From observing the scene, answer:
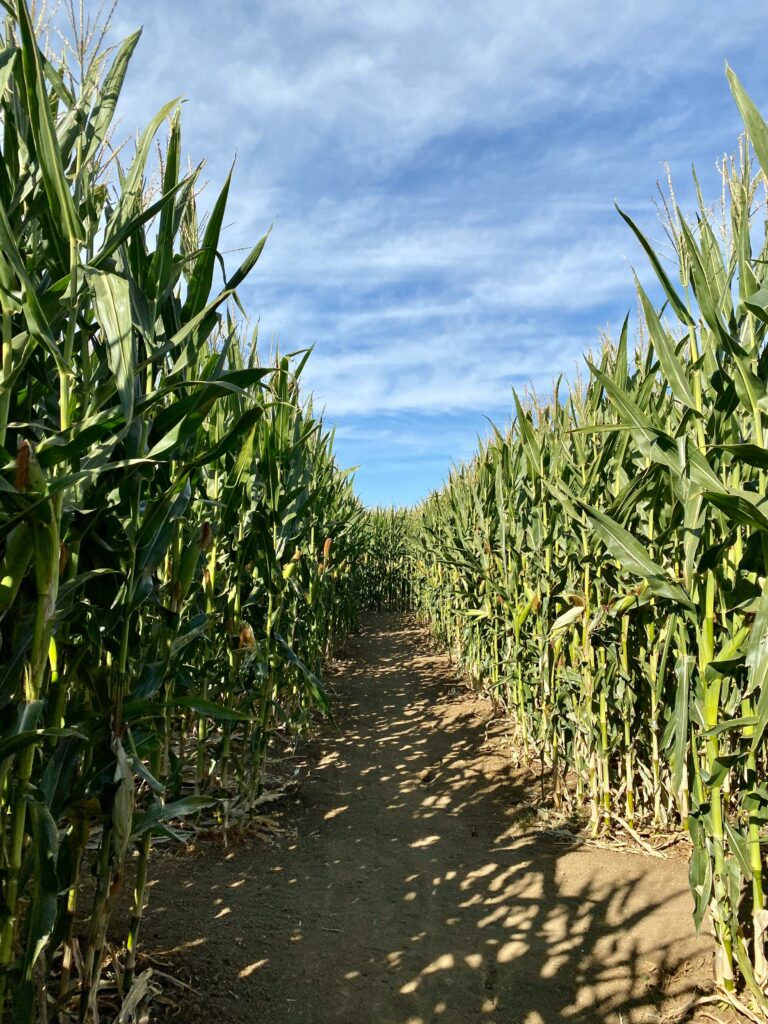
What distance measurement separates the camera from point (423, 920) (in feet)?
9.29

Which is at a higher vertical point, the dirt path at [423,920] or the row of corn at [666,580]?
the row of corn at [666,580]

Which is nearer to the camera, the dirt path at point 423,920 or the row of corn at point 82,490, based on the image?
the row of corn at point 82,490

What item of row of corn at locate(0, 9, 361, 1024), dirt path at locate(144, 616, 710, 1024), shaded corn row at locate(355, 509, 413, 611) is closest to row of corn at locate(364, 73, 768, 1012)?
dirt path at locate(144, 616, 710, 1024)

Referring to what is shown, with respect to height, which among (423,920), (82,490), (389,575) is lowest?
(423,920)

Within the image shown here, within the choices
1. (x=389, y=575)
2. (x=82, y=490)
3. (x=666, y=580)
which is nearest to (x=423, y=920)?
(x=666, y=580)

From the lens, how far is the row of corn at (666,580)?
195 centimetres

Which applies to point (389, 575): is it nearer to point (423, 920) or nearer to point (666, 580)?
point (423, 920)

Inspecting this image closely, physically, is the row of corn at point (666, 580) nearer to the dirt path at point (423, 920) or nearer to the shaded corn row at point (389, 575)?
the dirt path at point (423, 920)

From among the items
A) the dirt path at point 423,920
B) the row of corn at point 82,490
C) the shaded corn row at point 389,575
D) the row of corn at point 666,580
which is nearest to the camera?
the row of corn at point 82,490

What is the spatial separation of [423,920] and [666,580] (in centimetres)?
181

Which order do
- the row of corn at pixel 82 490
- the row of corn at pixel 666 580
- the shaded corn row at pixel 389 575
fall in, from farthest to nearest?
the shaded corn row at pixel 389 575, the row of corn at pixel 666 580, the row of corn at pixel 82 490

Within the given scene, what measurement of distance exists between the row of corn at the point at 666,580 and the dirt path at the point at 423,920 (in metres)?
0.32

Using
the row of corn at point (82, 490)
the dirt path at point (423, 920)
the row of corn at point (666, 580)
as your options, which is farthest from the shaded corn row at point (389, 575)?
the row of corn at point (82, 490)

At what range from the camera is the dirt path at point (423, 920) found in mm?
2295
